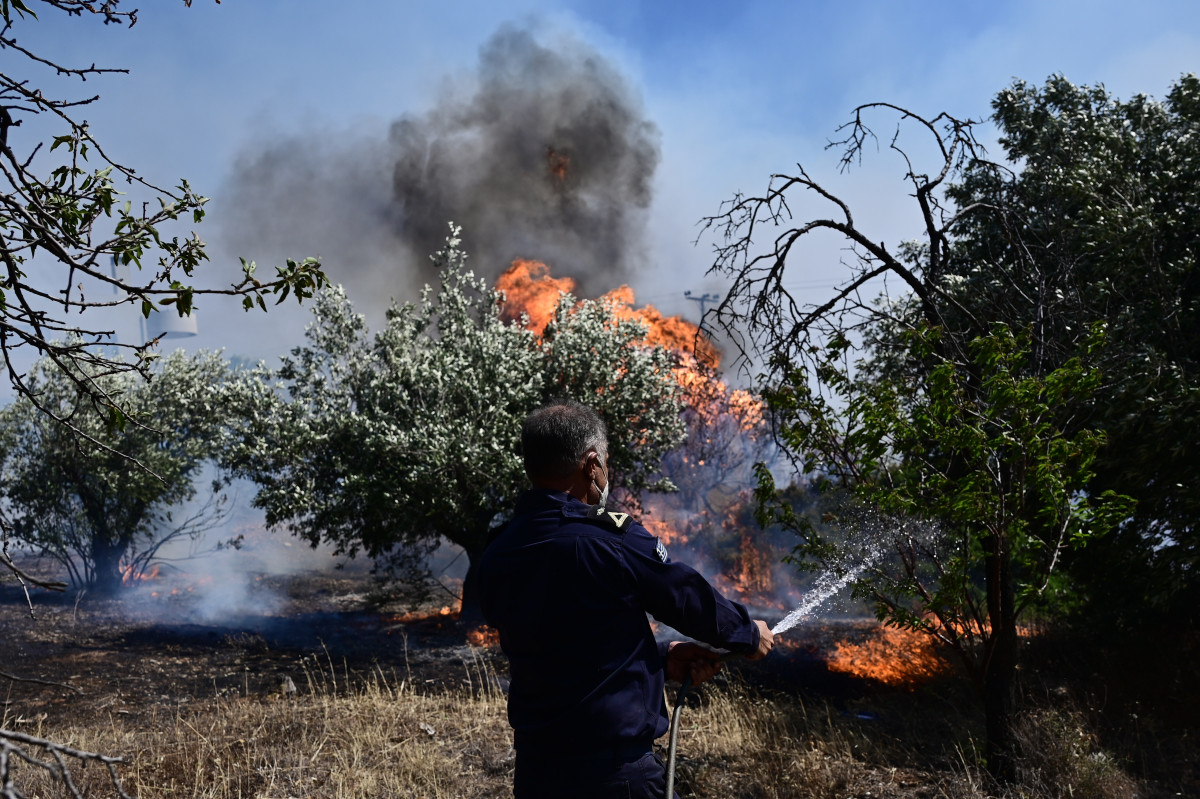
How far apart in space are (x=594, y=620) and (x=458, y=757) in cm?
470

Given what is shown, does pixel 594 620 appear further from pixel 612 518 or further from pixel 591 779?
pixel 591 779

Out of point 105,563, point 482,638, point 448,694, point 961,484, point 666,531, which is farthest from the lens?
point 666,531

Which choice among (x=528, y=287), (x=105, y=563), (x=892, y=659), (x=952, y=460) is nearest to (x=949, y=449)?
(x=952, y=460)

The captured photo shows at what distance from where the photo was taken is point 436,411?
13.3 m

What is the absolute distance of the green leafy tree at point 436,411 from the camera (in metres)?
13.1

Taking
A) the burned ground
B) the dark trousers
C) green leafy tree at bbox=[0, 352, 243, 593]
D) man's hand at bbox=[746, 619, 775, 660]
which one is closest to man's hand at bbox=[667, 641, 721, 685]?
man's hand at bbox=[746, 619, 775, 660]

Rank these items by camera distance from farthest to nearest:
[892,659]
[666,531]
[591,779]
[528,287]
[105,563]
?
[666,531]
[528,287]
[105,563]
[892,659]
[591,779]

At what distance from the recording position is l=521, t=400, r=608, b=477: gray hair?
281cm

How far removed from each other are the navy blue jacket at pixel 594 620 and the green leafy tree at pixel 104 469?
54.3ft

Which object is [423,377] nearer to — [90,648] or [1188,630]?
[90,648]

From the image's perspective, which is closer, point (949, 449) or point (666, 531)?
point (949, 449)

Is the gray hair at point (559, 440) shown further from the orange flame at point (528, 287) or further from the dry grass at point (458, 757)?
the orange flame at point (528, 287)

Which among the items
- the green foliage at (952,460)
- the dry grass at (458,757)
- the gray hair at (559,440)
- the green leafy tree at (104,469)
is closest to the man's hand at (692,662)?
the gray hair at (559,440)

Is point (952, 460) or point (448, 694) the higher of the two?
point (952, 460)
